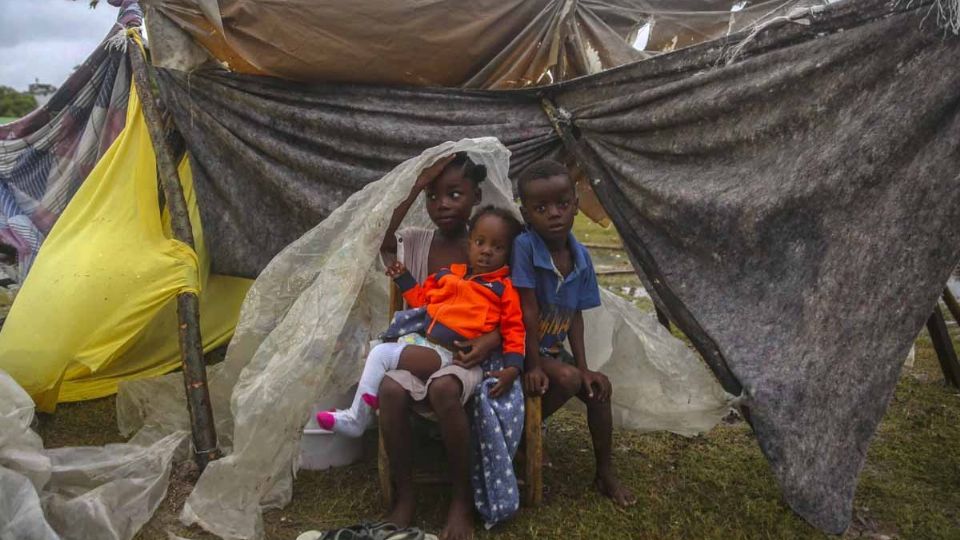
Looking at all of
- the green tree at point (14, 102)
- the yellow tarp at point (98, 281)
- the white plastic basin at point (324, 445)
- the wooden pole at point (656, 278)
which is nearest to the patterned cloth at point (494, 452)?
the white plastic basin at point (324, 445)

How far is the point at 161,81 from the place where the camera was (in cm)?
342

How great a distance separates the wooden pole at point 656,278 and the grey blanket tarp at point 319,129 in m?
0.07

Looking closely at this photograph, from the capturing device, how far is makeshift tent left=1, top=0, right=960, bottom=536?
7.54 feet

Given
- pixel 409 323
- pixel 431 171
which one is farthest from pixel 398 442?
pixel 431 171

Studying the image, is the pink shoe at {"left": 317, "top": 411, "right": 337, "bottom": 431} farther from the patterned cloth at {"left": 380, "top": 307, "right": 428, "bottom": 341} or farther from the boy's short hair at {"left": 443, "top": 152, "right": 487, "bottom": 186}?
the boy's short hair at {"left": 443, "top": 152, "right": 487, "bottom": 186}

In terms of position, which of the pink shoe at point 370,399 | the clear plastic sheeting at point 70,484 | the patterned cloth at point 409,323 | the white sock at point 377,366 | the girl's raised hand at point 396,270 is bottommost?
the clear plastic sheeting at point 70,484

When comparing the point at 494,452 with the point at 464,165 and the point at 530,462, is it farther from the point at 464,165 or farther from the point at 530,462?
the point at 464,165

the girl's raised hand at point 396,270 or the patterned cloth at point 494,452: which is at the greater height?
the girl's raised hand at point 396,270

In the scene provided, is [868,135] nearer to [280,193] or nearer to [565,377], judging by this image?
[565,377]

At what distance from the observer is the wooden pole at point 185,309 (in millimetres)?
2895

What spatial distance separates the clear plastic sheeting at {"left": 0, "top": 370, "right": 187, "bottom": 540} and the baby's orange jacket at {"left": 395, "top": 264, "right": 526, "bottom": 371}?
1186 mm

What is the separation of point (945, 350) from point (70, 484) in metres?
4.23

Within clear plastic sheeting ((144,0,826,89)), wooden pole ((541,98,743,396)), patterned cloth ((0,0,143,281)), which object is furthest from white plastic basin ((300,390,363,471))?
patterned cloth ((0,0,143,281))

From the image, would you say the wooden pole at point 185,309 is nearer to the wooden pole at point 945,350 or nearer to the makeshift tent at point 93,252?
the makeshift tent at point 93,252
